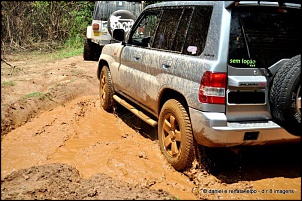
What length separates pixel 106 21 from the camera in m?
10.4

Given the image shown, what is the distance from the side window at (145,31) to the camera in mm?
4598

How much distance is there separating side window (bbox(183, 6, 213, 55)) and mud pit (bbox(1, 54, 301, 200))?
118cm

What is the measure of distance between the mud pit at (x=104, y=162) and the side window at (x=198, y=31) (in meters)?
1.18

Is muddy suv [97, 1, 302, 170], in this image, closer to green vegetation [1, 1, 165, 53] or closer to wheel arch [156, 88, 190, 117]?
wheel arch [156, 88, 190, 117]

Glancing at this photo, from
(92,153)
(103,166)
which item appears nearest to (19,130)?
(92,153)

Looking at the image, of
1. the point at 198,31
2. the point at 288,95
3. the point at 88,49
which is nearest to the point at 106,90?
the point at 198,31

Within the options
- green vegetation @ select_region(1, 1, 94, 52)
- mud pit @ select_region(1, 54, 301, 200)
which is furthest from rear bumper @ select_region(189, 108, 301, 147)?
green vegetation @ select_region(1, 1, 94, 52)

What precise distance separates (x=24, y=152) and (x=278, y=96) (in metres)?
3.05

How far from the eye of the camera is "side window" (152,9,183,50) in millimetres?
4027

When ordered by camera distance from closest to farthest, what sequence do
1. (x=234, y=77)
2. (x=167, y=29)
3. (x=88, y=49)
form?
(x=234, y=77)
(x=167, y=29)
(x=88, y=49)

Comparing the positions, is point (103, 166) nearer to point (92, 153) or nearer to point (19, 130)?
point (92, 153)

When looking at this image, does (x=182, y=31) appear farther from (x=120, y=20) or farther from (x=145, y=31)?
(x=120, y=20)

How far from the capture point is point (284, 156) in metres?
4.16

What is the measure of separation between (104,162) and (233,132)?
1685mm
